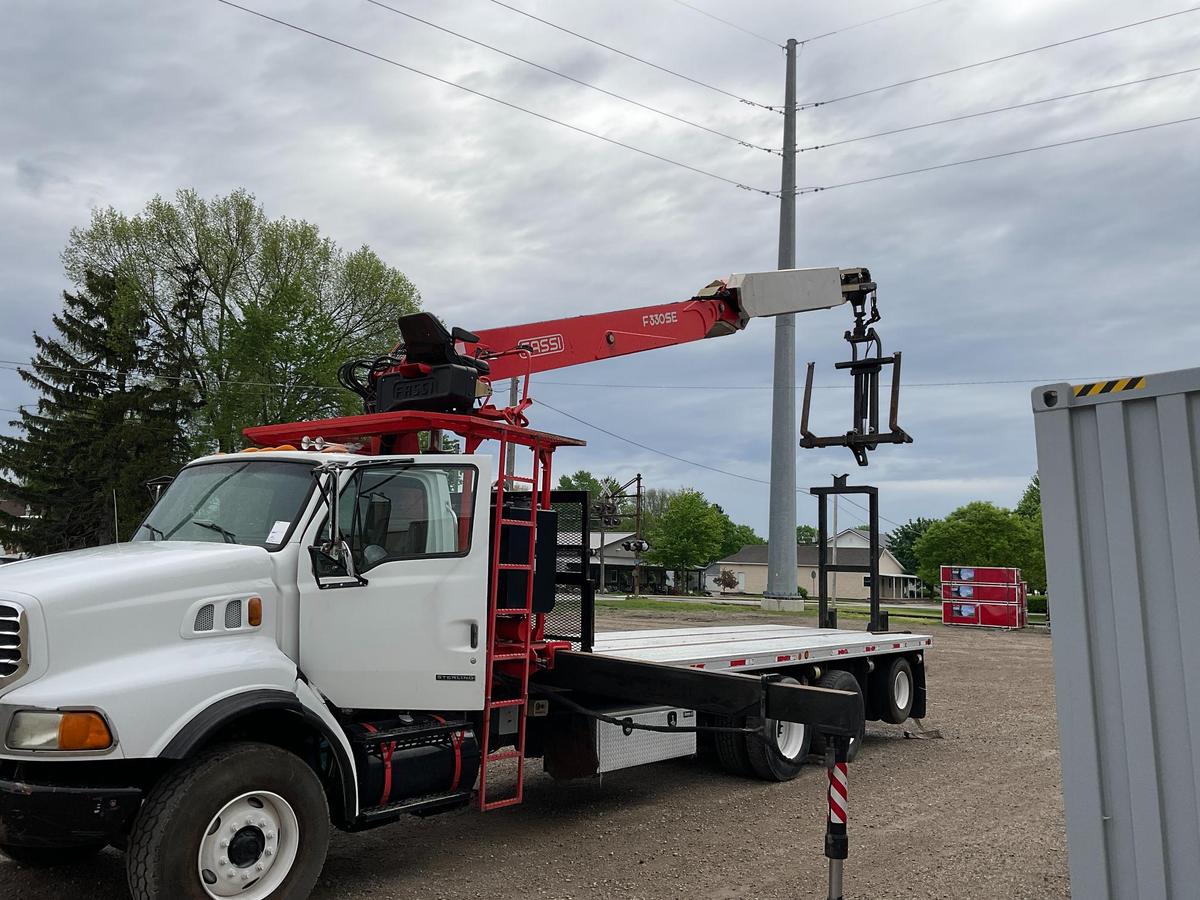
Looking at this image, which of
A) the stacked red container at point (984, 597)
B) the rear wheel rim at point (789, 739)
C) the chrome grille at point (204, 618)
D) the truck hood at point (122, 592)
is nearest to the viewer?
the truck hood at point (122, 592)

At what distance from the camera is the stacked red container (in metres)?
32.1

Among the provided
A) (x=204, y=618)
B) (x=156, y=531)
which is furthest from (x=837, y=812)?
(x=156, y=531)

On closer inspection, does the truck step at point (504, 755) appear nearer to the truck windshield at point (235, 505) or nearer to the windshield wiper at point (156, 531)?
the truck windshield at point (235, 505)

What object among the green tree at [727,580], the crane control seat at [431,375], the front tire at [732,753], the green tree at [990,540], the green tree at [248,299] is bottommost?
the front tire at [732,753]

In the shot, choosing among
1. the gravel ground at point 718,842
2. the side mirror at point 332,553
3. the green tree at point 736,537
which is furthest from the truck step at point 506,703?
the green tree at point 736,537

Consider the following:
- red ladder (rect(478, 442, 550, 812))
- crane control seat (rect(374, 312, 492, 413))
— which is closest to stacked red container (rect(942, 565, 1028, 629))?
red ladder (rect(478, 442, 550, 812))

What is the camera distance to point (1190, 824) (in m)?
3.49

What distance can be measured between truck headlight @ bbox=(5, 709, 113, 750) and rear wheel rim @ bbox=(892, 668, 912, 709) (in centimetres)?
860

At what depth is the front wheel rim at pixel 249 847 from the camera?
486 centimetres

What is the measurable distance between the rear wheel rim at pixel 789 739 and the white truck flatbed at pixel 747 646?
610 mm

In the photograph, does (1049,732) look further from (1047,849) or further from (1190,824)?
(1190,824)

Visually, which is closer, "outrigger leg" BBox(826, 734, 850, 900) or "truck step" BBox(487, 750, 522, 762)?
"outrigger leg" BBox(826, 734, 850, 900)

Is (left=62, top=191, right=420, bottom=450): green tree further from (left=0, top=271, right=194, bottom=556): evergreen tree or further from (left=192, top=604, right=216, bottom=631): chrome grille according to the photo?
(left=192, top=604, right=216, bottom=631): chrome grille

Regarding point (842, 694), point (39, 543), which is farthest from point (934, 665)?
point (39, 543)
